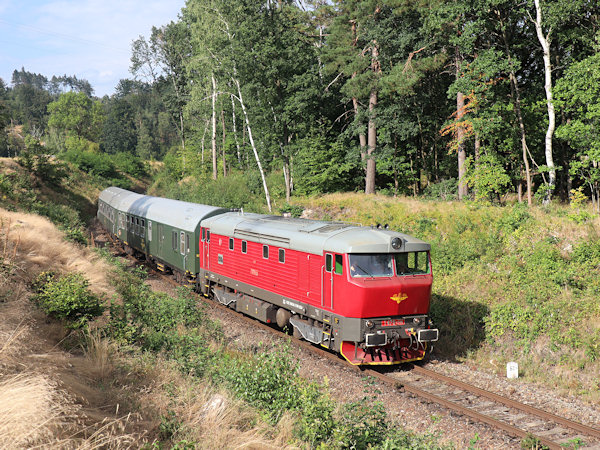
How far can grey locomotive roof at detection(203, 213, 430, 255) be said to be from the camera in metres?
11.8

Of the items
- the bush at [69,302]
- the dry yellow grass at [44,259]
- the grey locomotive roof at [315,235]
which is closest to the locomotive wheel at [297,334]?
the grey locomotive roof at [315,235]

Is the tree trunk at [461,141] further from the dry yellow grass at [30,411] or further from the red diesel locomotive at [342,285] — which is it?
the dry yellow grass at [30,411]

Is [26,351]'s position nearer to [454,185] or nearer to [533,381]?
[533,381]

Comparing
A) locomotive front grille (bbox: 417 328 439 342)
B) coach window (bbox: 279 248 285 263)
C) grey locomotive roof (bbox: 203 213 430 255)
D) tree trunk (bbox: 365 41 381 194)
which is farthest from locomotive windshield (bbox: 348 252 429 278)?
tree trunk (bbox: 365 41 381 194)

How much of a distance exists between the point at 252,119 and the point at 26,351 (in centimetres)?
2727

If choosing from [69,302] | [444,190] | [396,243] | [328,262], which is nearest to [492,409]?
[396,243]

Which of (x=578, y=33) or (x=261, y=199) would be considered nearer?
(x=578, y=33)

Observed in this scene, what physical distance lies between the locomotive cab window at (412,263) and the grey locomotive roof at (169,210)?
10318 mm

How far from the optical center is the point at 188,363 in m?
9.67

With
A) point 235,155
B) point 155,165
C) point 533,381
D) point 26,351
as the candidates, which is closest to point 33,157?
point 235,155

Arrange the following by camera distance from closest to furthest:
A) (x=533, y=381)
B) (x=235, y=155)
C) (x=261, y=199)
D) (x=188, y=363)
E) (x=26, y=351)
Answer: (x=26, y=351)
(x=188, y=363)
(x=533, y=381)
(x=261, y=199)
(x=235, y=155)

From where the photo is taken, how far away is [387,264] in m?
11.9

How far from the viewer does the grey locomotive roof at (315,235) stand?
11.8m

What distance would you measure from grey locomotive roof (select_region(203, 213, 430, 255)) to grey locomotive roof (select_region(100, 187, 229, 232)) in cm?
278
